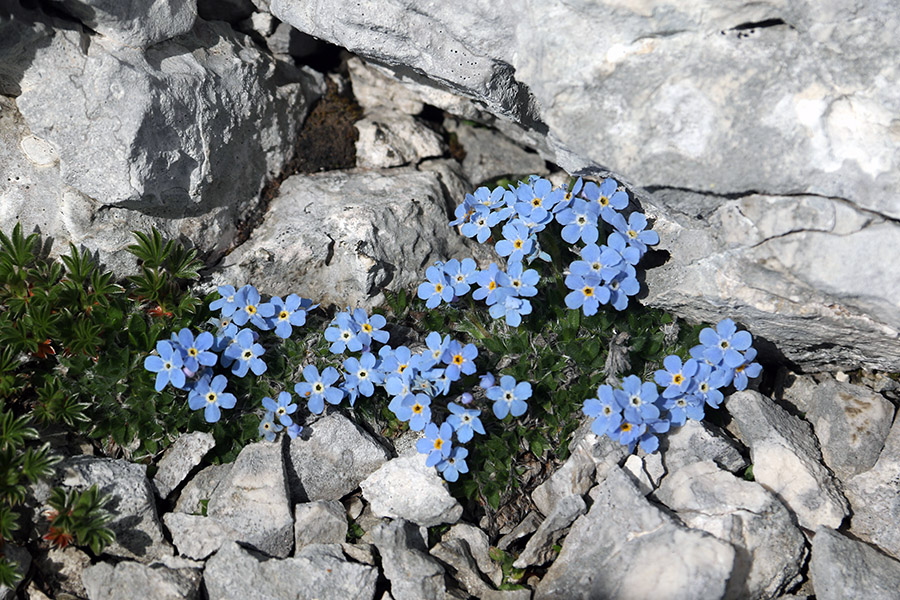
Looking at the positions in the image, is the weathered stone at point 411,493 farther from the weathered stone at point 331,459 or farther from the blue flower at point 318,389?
the blue flower at point 318,389

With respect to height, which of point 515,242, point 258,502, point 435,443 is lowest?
point 258,502

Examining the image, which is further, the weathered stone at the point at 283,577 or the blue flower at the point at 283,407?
the blue flower at the point at 283,407

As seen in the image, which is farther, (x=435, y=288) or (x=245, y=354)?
(x=435, y=288)

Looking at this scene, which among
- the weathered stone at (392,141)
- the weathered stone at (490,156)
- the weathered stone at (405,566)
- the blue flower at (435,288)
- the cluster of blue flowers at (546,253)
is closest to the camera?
the weathered stone at (405,566)

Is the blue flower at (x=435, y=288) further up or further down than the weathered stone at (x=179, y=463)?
further up

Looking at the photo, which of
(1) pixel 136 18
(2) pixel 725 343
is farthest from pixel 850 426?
(1) pixel 136 18

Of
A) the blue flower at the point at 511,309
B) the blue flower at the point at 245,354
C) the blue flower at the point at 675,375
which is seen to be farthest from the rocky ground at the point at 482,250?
the blue flower at the point at 511,309

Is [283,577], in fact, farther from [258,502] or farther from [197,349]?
[197,349]
